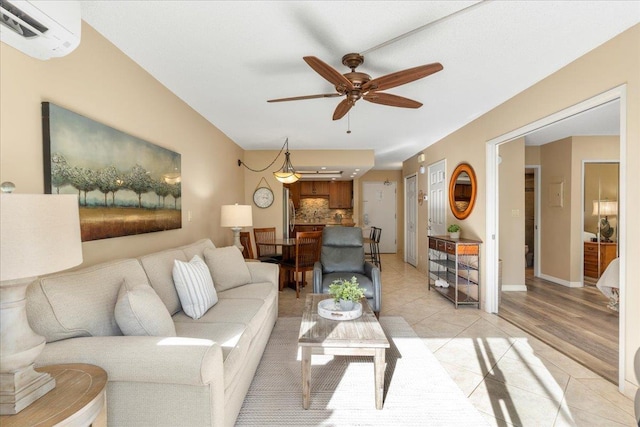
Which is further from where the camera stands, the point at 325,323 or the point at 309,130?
the point at 309,130

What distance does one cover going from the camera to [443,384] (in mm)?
2215

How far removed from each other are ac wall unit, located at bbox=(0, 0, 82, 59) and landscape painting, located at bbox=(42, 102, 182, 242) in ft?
0.99

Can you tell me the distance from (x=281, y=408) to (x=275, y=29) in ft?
8.26

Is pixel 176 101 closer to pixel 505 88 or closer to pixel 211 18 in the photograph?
pixel 211 18

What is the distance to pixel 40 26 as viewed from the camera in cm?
138

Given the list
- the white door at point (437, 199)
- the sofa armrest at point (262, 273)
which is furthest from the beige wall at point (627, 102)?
the sofa armrest at point (262, 273)

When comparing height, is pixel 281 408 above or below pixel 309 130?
below

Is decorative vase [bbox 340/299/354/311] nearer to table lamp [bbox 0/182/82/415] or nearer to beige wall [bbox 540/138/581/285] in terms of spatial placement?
table lamp [bbox 0/182/82/415]

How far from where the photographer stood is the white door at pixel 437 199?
527 centimetres

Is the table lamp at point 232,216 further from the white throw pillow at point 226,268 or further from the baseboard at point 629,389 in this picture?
the baseboard at point 629,389

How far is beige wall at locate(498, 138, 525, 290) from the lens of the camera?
4.77 m

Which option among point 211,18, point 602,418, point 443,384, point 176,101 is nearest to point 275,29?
point 211,18

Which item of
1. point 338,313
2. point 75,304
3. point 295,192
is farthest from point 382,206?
point 75,304

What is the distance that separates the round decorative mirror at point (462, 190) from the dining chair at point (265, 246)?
9.68 feet
